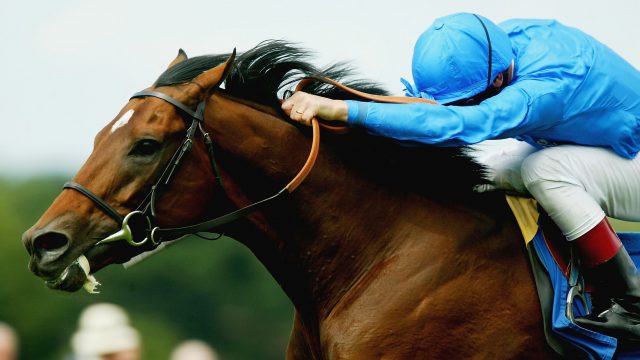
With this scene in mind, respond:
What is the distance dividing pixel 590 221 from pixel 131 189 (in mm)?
1986

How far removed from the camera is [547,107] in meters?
5.00

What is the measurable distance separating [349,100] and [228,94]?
557mm

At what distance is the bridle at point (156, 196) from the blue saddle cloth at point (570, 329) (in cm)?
112

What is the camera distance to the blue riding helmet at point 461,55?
511 cm

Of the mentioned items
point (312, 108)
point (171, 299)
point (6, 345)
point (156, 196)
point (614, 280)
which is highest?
point (312, 108)

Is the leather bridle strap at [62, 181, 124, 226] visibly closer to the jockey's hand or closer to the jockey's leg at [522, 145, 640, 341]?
the jockey's hand

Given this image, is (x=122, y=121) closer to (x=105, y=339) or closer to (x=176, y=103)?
(x=176, y=103)

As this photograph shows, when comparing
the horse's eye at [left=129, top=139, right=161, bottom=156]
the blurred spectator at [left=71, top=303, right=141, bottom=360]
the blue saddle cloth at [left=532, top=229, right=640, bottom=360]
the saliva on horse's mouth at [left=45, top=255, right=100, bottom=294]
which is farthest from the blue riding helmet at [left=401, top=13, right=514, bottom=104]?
the blurred spectator at [left=71, top=303, right=141, bottom=360]

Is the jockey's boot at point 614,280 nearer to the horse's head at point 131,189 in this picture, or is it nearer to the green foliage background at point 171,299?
the horse's head at point 131,189

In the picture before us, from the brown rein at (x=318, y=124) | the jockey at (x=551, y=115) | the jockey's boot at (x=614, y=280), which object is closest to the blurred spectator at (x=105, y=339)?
the brown rein at (x=318, y=124)

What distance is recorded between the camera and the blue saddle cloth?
498 cm

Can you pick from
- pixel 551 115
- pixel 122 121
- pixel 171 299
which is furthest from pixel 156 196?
pixel 171 299

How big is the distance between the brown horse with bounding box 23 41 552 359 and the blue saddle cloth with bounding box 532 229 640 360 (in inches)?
3.6

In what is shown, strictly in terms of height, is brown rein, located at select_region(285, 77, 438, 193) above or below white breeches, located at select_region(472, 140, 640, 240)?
above
